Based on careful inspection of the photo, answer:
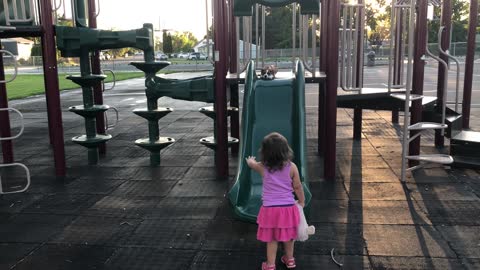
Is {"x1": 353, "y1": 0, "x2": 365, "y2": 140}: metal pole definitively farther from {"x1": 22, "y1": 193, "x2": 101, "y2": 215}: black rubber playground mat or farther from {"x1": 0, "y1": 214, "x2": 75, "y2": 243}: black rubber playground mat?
{"x1": 0, "y1": 214, "x2": 75, "y2": 243}: black rubber playground mat

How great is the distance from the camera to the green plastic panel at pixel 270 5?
19.6 ft

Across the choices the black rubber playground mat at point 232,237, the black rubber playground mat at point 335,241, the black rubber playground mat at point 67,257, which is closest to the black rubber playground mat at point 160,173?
the black rubber playground mat at point 232,237

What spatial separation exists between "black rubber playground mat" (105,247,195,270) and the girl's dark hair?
110cm

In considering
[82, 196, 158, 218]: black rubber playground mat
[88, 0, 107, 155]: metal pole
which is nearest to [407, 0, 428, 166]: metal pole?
[82, 196, 158, 218]: black rubber playground mat

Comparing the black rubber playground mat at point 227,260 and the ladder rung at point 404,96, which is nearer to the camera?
the black rubber playground mat at point 227,260

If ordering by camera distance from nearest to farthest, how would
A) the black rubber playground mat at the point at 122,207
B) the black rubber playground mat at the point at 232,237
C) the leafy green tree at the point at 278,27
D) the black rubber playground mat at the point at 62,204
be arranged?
the black rubber playground mat at the point at 232,237, the black rubber playground mat at the point at 122,207, the black rubber playground mat at the point at 62,204, the leafy green tree at the point at 278,27

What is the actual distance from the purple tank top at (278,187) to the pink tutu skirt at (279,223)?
54mm

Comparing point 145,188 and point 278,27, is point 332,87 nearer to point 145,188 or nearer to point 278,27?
point 145,188

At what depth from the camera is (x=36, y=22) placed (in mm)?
6457

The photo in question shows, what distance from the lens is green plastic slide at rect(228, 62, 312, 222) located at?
4.81 metres

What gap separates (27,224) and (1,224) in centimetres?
29

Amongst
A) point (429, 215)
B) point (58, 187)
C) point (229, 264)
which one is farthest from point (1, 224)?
point (429, 215)

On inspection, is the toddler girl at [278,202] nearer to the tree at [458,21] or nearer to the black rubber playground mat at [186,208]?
the black rubber playground mat at [186,208]

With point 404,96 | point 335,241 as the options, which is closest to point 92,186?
point 335,241
